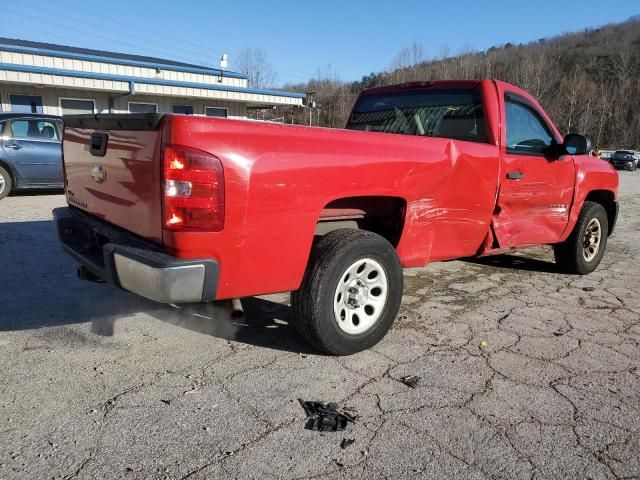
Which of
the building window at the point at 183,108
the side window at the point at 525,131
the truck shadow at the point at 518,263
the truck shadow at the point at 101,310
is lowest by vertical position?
the truck shadow at the point at 101,310

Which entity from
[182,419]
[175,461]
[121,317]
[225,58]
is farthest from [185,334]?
[225,58]

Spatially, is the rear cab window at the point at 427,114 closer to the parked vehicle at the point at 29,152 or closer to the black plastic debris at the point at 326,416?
the black plastic debris at the point at 326,416

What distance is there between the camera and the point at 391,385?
2926 millimetres

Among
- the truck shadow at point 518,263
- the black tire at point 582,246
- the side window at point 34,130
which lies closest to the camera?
the black tire at point 582,246

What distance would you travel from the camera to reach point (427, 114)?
4.59 meters

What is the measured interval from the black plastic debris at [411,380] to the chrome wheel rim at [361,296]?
436 mm

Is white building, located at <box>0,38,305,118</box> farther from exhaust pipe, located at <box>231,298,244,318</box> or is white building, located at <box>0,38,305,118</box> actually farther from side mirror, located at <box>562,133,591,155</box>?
side mirror, located at <box>562,133,591,155</box>

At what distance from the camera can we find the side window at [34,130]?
962cm

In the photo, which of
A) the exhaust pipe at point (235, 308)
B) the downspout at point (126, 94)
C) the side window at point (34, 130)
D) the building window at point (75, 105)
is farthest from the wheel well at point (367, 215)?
the building window at point (75, 105)

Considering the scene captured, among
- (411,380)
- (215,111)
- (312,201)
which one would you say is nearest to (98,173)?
(312,201)

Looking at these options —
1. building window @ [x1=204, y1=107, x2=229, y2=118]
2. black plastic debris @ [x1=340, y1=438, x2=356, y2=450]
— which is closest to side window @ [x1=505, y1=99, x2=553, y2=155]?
black plastic debris @ [x1=340, y1=438, x2=356, y2=450]

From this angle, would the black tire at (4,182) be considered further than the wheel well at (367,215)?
Yes

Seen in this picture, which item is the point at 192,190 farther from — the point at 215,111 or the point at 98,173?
the point at 215,111

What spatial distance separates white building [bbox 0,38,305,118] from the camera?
1585 cm
